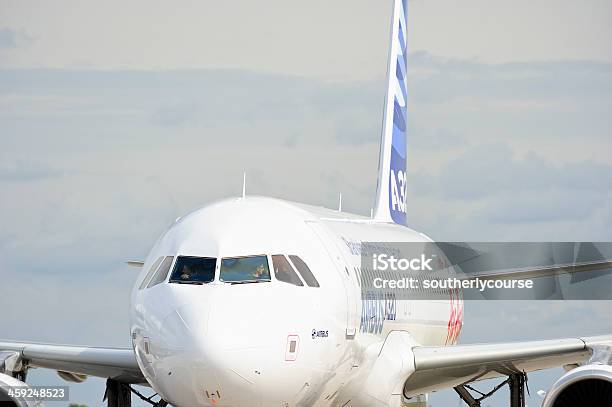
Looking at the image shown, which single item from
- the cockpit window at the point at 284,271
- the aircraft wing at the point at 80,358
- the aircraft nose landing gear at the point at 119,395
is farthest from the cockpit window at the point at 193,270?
the aircraft nose landing gear at the point at 119,395

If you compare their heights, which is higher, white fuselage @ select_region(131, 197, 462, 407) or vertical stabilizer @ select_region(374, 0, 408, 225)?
vertical stabilizer @ select_region(374, 0, 408, 225)

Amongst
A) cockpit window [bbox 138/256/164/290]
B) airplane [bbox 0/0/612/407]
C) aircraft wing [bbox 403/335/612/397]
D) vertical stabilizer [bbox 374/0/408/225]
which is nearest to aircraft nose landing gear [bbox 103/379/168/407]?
airplane [bbox 0/0/612/407]

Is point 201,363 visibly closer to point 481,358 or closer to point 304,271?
point 304,271

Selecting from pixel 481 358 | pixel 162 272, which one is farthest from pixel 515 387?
pixel 162 272

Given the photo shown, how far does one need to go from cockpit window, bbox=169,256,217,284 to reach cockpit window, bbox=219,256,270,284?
0.15m

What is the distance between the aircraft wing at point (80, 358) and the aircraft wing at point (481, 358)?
463 centimetres

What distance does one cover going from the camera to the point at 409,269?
27672 millimetres

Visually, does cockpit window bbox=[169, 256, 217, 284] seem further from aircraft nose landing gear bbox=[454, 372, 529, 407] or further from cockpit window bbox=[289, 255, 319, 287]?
aircraft nose landing gear bbox=[454, 372, 529, 407]

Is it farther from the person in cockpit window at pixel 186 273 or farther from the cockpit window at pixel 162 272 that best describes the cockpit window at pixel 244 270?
the cockpit window at pixel 162 272

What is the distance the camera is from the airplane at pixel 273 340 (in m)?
16.8

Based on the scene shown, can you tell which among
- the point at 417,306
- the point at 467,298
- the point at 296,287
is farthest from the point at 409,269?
the point at 296,287

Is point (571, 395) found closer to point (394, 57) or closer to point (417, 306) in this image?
point (417, 306)

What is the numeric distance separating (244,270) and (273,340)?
1049mm

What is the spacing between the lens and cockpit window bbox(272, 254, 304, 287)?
17.9m
